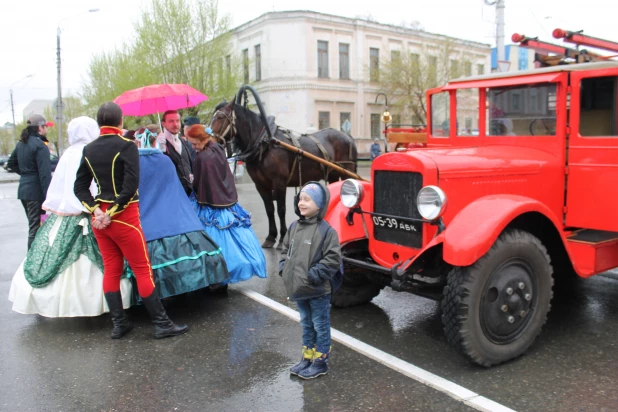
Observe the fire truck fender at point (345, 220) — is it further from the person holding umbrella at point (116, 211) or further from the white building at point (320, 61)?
the white building at point (320, 61)

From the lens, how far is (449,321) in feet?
11.7

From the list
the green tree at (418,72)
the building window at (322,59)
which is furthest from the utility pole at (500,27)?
the building window at (322,59)

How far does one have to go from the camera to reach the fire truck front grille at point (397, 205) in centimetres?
415

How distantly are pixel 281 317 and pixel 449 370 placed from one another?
172 centimetres

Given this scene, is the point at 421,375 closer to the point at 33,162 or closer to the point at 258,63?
the point at 33,162

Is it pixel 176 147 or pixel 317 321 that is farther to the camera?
pixel 176 147

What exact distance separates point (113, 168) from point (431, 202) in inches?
98.2

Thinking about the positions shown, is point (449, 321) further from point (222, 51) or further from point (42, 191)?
point (222, 51)

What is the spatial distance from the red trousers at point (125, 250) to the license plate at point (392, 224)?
198cm

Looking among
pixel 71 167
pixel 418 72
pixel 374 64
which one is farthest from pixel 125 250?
pixel 374 64

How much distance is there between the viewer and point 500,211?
12.1 ft

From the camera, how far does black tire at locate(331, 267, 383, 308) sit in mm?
4918

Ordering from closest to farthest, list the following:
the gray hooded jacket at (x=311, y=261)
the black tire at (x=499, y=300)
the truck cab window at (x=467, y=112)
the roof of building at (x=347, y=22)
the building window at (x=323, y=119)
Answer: the gray hooded jacket at (x=311, y=261)
the black tire at (x=499, y=300)
the truck cab window at (x=467, y=112)
the roof of building at (x=347, y=22)
the building window at (x=323, y=119)

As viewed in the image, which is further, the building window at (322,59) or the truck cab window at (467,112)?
the building window at (322,59)
